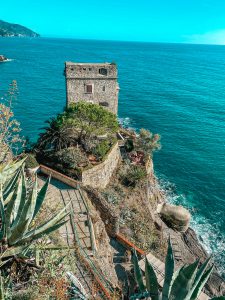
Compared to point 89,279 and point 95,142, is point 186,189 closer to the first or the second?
point 95,142

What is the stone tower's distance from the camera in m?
29.3

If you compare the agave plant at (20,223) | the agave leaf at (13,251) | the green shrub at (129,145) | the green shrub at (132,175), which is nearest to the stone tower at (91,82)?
the green shrub at (129,145)

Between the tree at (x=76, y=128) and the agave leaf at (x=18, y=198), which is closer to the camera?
the agave leaf at (x=18, y=198)

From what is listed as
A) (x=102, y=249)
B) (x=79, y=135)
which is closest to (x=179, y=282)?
(x=102, y=249)

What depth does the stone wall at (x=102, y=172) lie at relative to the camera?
20.5m

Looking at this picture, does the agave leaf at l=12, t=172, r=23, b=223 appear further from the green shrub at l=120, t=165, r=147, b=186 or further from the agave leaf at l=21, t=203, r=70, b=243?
the green shrub at l=120, t=165, r=147, b=186

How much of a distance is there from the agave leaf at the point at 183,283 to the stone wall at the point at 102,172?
43.7 feet

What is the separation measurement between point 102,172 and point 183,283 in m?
15.2

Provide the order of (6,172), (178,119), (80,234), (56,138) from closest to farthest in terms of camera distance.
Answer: (6,172), (80,234), (56,138), (178,119)

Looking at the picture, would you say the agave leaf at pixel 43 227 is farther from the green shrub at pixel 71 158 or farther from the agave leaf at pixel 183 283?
the green shrub at pixel 71 158

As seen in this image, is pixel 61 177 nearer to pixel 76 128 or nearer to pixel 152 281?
pixel 76 128

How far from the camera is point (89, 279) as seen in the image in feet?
37.7

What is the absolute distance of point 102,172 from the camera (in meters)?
22.0

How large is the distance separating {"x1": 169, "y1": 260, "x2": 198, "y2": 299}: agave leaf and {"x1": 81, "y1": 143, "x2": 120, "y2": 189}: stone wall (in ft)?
43.7
